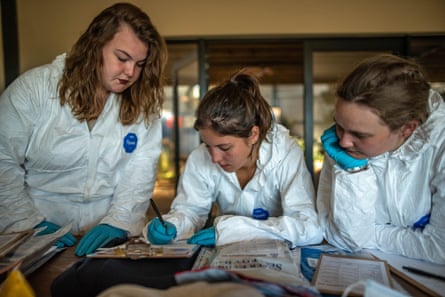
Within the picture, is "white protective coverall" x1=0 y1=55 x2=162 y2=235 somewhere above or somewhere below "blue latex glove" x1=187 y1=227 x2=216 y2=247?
above

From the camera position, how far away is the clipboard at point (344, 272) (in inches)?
30.6

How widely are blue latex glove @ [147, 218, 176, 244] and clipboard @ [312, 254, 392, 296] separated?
49 cm

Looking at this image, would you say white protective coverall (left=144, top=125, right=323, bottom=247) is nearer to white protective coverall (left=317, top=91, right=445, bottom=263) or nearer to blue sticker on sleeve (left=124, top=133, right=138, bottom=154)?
white protective coverall (left=317, top=91, right=445, bottom=263)

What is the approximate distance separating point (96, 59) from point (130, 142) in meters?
0.35

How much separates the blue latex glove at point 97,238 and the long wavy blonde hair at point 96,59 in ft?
1.47

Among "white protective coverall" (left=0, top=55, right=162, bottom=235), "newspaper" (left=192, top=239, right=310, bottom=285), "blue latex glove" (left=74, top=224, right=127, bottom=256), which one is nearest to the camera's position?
"newspaper" (left=192, top=239, right=310, bottom=285)

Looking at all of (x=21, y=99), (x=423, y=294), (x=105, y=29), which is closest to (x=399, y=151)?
(x=423, y=294)

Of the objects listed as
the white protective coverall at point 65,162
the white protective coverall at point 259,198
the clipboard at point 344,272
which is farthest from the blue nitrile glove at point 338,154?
the white protective coverall at point 65,162

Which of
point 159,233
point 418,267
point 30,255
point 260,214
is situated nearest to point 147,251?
point 159,233

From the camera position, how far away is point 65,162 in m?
1.41

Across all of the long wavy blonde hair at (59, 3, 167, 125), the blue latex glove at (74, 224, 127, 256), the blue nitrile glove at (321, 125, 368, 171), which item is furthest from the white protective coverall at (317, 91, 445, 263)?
the long wavy blonde hair at (59, 3, 167, 125)

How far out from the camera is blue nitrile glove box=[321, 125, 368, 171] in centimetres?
112

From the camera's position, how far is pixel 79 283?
822 mm

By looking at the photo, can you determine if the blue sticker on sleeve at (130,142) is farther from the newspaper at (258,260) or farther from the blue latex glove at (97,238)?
the newspaper at (258,260)
